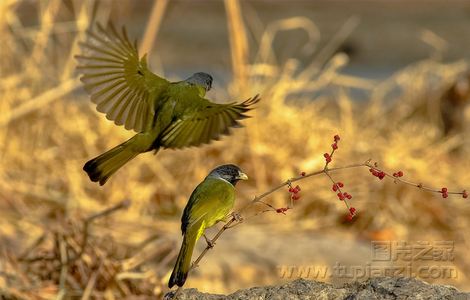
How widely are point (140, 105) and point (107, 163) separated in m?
0.20

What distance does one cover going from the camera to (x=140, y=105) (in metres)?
2.53

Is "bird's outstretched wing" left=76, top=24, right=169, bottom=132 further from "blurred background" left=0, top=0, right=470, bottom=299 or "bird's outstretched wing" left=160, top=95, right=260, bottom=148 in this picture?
"blurred background" left=0, top=0, right=470, bottom=299

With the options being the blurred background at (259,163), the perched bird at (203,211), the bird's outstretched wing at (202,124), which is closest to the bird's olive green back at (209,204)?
the perched bird at (203,211)

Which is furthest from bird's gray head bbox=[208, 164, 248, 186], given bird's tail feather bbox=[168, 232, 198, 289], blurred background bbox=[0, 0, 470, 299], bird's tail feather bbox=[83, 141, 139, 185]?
blurred background bbox=[0, 0, 470, 299]

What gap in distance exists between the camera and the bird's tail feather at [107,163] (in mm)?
2309

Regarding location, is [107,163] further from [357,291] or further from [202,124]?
[357,291]

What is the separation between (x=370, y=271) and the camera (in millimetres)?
5414

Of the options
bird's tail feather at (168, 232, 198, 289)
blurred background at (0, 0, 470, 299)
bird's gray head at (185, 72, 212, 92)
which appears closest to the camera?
bird's tail feather at (168, 232, 198, 289)

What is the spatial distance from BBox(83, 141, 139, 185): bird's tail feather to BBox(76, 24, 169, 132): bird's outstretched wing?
0.24 ft

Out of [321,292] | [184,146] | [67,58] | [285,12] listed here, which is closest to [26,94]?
[67,58]

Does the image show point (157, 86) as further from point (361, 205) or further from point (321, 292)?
point (361, 205)

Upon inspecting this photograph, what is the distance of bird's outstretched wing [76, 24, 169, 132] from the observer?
8.05ft

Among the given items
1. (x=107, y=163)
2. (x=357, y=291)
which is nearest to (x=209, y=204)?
(x=107, y=163)

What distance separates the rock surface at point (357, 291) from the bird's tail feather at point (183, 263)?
Result: 0.52 metres
